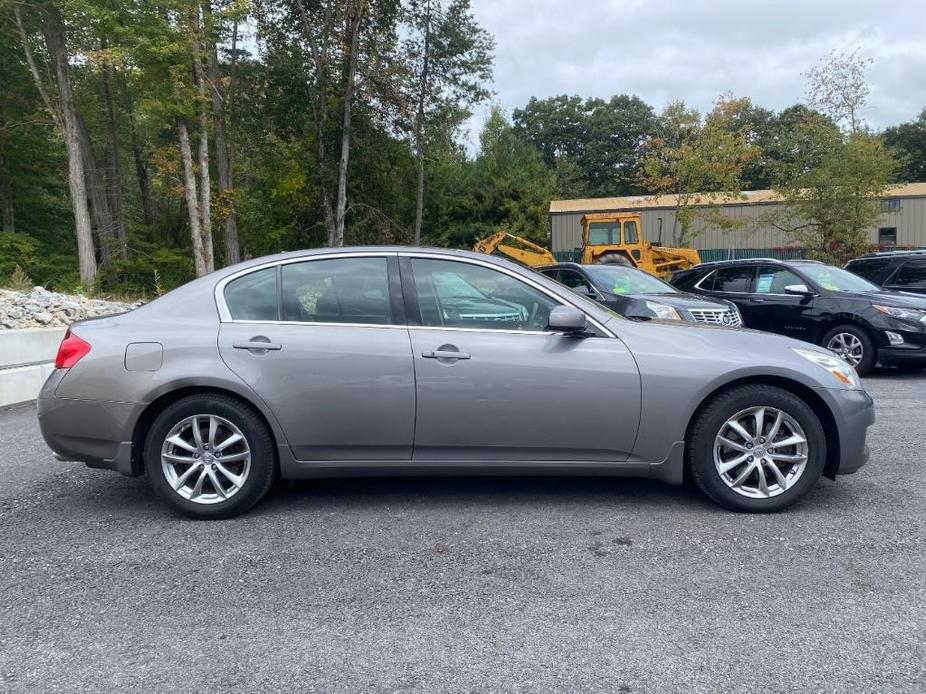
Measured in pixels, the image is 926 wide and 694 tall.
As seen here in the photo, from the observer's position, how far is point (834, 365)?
4109 millimetres

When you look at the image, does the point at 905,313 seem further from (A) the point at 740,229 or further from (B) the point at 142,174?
(B) the point at 142,174

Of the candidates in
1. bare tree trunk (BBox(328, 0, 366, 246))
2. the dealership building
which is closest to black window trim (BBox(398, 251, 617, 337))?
bare tree trunk (BBox(328, 0, 366, 246))

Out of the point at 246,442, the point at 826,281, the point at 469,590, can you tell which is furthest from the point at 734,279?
the point at 469,590

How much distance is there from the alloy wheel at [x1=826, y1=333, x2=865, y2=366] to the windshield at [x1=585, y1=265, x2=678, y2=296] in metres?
2.29

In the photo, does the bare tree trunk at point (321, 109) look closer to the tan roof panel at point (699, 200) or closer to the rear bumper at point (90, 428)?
the tan roof panel at point (699, 200)

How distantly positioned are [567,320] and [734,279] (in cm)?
792

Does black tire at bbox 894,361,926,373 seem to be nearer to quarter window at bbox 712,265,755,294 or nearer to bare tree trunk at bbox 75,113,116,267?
quarter window at bbox 712,265,755,294

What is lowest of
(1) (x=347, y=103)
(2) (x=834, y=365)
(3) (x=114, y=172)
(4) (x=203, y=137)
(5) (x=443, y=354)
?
(2) (x=834, y=365)

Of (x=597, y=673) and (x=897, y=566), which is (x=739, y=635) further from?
(x=897, y=566)

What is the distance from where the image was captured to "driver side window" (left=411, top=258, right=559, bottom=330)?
13.3 feet

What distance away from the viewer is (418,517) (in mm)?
4035

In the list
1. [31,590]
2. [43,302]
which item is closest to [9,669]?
[31,590]

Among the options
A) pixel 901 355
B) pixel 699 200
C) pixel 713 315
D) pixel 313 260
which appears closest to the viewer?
pixel 313 260

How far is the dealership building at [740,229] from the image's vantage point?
105 ft
